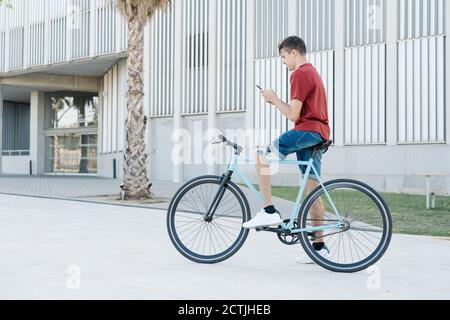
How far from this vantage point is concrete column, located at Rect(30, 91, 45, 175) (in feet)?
124

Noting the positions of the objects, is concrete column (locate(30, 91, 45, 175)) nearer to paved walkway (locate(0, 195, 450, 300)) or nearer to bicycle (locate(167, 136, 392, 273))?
paved walkway (locate(0, 195, 450, 300))

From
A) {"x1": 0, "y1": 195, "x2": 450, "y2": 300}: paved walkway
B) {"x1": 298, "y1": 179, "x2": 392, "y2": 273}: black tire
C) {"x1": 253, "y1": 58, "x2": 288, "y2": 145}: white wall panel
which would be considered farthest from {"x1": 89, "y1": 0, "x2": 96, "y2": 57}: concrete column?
{"x1": 298, "y1": 179, "x2": 392, "y2": 273}: black tire

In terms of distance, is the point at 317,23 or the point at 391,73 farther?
the point at 317,23

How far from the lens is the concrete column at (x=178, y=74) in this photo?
25.3 meters

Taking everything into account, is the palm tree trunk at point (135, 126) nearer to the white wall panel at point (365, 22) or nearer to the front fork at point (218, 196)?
the front fork at point (218, 196)

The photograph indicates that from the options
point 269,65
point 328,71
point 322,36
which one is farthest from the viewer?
point 269,65

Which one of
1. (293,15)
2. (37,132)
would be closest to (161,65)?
(293,15)

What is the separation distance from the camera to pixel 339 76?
20344 mm

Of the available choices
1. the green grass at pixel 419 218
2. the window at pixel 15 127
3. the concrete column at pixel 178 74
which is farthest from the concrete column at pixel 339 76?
the window at pixel 15 127

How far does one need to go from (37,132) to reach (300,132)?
34959mm

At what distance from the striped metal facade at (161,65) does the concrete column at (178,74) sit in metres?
0.30

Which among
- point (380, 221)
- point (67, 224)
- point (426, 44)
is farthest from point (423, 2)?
point (380, 221)

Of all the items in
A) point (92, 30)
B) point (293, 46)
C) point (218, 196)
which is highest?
point (92, 30)

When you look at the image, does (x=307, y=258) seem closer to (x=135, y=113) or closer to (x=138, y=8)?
(x=135, y=113)
